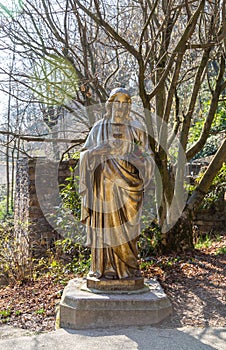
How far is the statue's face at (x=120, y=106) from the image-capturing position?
456 centimetres

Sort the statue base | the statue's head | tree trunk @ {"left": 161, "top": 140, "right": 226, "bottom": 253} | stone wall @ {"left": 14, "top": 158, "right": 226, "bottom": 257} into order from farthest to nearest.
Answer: stone wall @ {"left": 14, "top": 158, "right": 226, "bottom": 257}, tree trunk @ {"left": 161, "top": 140, "right": 226, "bottom": 253}, the statue's head, the statue base

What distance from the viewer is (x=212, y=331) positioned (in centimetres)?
406

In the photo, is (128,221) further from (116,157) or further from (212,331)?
(212,331)

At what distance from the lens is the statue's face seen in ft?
15.0

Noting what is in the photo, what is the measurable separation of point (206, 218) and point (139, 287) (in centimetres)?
573

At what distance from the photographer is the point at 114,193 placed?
4523 millimetres

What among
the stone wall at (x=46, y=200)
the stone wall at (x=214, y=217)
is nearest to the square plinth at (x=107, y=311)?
the stone wall at (x=46, y=200)

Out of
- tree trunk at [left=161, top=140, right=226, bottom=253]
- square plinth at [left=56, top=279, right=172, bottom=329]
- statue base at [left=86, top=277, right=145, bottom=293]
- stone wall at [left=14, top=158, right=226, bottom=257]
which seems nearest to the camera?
square plinth at [left=56, top=279, right=172, bottom=329]

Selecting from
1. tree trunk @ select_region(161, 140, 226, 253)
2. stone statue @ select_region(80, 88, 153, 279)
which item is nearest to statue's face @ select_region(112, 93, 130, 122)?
stone statue @ select_region(80, 88, 153, 279)

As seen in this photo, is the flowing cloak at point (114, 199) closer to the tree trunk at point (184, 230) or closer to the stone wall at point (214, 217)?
the tree trunk at point (184, 230)

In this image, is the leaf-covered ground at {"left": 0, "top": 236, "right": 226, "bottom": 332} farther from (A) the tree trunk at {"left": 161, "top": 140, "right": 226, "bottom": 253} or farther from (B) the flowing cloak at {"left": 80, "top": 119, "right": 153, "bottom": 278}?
(B) the flowing cloak at {"left": 80, "top": 119, "right": 153, "bottom": 278}

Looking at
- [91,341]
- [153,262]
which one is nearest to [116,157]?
[91,341]

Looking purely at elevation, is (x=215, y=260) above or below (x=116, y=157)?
below

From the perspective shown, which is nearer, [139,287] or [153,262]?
[139,287]
